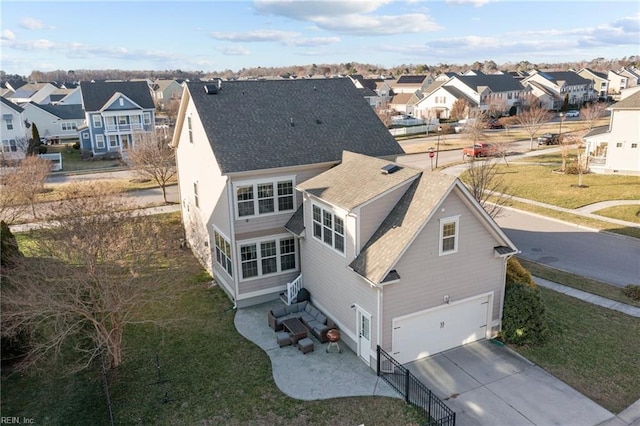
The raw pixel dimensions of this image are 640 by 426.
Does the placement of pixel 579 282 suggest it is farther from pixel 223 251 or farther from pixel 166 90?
pixel 166 90

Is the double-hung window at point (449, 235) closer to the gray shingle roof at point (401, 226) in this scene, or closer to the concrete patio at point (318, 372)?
the gray shingle roof at point (401, 226)

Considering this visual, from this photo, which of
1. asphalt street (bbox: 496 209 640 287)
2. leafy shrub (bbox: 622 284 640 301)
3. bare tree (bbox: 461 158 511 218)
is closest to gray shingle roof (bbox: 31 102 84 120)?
bare tree (bbox: 461 158 511 218)

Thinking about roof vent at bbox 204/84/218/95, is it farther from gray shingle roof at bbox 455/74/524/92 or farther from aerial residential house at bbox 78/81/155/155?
gray shingle roof at bbox 455/74/524/92

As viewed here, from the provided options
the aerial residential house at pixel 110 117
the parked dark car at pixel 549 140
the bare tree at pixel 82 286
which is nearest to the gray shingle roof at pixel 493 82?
the parked dark car at pixel 549 140

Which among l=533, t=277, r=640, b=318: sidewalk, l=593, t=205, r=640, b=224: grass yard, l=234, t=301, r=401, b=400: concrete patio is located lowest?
l=533, t=277, r=640, b=318: sidewalk

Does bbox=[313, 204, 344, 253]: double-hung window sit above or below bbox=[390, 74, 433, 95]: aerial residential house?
below

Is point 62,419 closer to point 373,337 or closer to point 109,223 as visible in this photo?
point 109,223
